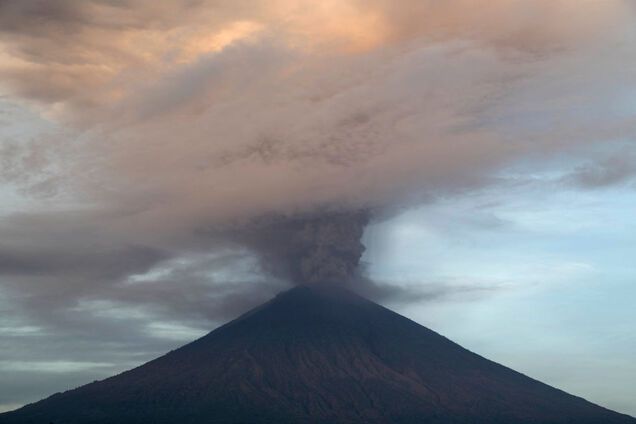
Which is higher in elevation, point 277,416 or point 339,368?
point 339,368

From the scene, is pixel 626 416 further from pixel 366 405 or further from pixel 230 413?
pixel 230 413

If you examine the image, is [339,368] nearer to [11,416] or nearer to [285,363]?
[285,363]

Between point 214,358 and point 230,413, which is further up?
point 214,358

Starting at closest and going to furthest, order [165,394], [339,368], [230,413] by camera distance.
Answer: [230,413] < [165,394] < [339,368]

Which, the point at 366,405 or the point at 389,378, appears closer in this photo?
the point at 366,405

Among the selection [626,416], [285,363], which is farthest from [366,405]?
[626,416]

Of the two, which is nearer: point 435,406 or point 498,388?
point 435,406

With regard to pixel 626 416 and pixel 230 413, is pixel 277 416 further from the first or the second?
pixel 626 416

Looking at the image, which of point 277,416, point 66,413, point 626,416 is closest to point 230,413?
point 277,416

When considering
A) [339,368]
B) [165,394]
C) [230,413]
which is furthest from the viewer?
[339,368]
